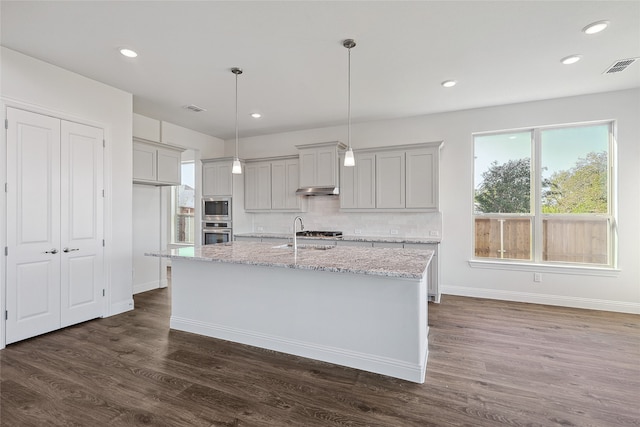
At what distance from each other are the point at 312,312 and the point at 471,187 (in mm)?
3434

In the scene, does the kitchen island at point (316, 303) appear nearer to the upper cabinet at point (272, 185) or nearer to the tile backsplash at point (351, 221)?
the tile backsplash at point (351, 221)

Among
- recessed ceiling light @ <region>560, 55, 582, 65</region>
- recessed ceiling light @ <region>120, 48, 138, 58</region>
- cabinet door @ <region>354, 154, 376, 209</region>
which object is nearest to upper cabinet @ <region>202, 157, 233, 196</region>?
cabinet door @ <region>354, 154, 376, 209</region>

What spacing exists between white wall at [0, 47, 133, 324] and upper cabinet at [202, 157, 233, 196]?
1943mm

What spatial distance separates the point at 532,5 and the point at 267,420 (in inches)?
139

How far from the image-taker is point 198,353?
112 inches

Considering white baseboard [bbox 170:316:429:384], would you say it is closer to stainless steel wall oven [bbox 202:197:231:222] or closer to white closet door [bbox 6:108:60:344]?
white closet door [bbox 6:108:60:344]

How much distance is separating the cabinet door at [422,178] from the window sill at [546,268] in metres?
1.17

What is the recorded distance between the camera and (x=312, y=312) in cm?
277

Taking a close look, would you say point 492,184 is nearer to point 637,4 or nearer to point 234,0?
point 637,4

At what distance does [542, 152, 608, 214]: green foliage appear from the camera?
4250 millimetres

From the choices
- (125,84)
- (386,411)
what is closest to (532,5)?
(386,411)

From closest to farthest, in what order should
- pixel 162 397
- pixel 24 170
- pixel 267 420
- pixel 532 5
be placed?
pixel 267 420
pixel 162 397
pixel 532 5
pixel 24 170

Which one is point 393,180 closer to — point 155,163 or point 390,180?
point 390,180

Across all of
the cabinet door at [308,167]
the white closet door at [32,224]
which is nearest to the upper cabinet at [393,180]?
the cabinet door at [308,167]
